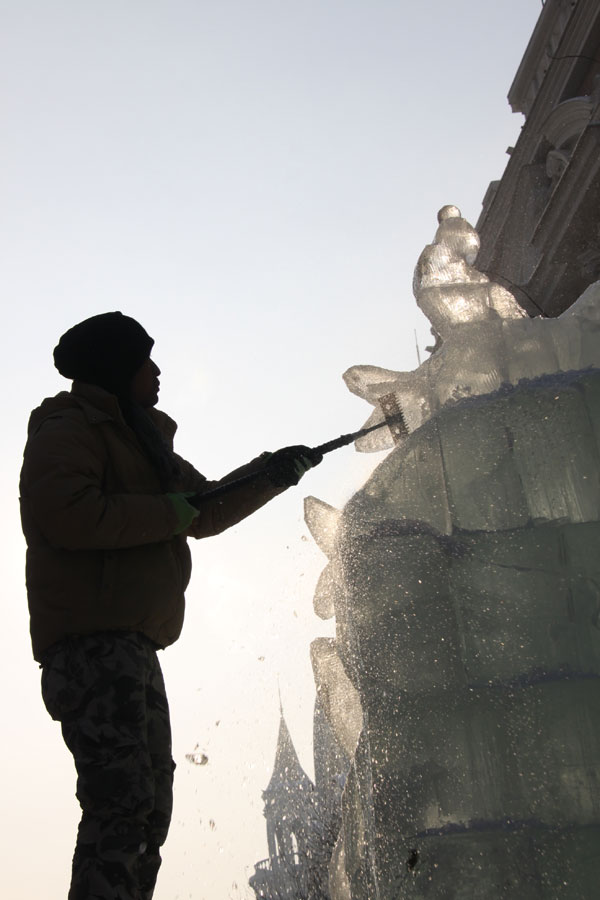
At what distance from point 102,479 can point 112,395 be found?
252mm

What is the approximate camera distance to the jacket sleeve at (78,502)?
2043mm

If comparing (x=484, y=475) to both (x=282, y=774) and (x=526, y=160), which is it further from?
(x=282, y=774)

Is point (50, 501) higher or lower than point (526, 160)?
lower

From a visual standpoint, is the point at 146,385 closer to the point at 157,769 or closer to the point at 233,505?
the point at 233,505

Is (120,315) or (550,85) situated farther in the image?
(550,85)

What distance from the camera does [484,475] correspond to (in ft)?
11.2

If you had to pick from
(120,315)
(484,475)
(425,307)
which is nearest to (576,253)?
(425,307)

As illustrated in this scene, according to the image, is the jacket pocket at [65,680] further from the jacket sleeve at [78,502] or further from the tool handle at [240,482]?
the tool handle at [240,482]

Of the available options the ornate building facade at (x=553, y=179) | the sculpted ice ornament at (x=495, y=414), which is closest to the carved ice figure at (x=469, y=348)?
the sculpted ice ornament at (x=495, y=414)

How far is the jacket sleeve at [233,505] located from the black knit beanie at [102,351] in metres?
0.43

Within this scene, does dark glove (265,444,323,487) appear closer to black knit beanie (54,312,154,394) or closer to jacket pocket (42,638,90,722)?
black knit beanie (54,312,154,394)

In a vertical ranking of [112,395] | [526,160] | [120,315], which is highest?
[526,160]

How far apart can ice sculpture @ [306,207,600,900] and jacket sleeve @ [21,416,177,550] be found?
143 centimetres

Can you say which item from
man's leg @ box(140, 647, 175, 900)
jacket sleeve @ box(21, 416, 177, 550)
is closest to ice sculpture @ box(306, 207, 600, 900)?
man's leg @ box(140, 647, 175, 900)
